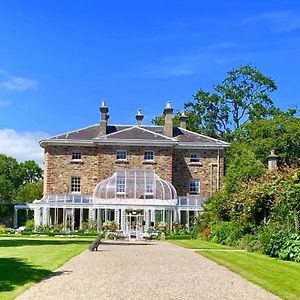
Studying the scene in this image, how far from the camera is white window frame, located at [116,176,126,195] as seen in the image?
4474 centimetres

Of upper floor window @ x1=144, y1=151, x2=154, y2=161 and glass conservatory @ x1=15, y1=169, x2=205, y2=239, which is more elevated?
upper floor window @ x1=144, y1=151, x2=154, y2=161

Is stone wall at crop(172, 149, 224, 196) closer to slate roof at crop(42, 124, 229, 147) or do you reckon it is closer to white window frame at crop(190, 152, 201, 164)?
white window frame at crop(190, 152, 201, 164)

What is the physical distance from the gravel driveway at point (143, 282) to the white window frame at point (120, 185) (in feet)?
87.3

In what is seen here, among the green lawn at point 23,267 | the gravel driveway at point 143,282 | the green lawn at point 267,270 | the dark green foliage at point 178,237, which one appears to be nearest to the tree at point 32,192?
the dark green foliage at point 178,237

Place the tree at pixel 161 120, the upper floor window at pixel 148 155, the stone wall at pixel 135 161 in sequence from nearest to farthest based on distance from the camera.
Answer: the stone wall at pixel 135 161 → the upper floor window at pixel 148 155 → the tree at pixel 161 120

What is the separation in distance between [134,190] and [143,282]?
105ft

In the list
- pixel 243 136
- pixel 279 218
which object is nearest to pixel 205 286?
pixel 279 218

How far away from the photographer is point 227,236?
28156mm

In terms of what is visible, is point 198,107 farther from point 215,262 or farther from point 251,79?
point 215,262

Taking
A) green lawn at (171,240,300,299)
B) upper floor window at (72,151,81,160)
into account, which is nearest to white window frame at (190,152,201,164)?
upper floor window at (72,151,81,160)

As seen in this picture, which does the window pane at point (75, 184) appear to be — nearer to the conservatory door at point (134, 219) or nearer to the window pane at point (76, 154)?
the window pane at point (76, 154)

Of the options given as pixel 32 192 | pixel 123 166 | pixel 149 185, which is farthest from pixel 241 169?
pixel 32 192

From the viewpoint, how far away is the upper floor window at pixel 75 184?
156 ft

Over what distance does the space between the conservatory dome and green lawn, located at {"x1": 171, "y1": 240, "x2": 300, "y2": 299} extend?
2322 centimetres
